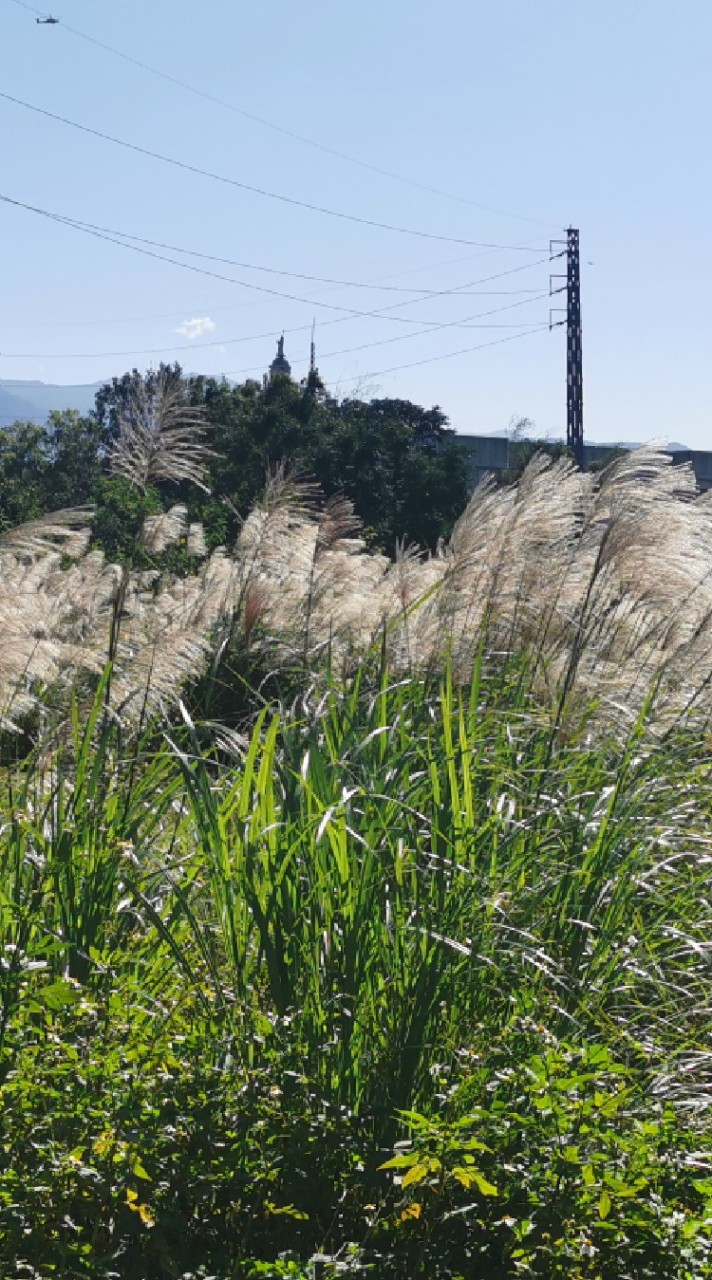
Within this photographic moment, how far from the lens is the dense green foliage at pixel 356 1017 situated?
2867 mm

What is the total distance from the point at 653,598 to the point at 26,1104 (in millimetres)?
3426

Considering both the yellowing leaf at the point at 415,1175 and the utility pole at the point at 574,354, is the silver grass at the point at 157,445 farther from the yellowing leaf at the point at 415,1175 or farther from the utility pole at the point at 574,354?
the utility pole at the point at 574,354

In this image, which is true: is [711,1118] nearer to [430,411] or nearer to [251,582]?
[251,582]

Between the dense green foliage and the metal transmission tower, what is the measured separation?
3483 centimetres

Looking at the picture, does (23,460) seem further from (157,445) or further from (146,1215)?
(146,1215)

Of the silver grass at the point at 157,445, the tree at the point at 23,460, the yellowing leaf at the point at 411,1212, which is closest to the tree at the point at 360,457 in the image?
the tree at the point at 23,460

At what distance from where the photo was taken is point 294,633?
24.2 feet

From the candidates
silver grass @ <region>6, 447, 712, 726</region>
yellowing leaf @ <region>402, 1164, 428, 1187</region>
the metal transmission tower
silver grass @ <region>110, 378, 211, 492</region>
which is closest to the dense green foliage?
yellowing leaf @ <region>402, 1164, 428, 1187</region>

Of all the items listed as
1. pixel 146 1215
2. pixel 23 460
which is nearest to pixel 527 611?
pixel 146 1215

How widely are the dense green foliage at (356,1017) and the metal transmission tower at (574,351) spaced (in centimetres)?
3483

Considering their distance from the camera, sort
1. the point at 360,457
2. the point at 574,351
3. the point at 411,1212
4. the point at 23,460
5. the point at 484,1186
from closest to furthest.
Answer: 1. the point at 484,1186
2. the point at 411,1212
3. the point at 360,457
4. the point at 574,351
5. the point at 23,460

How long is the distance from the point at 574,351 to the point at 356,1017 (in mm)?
37611

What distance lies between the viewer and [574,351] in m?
39.5

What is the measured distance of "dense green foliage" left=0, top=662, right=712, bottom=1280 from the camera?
2.87 m
